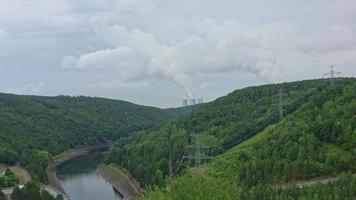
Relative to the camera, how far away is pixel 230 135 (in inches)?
4112

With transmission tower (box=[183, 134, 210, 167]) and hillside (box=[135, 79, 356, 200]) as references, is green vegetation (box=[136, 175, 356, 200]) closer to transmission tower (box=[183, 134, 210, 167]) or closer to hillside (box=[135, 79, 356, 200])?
hillside (box=[135, 79, 356, 200])

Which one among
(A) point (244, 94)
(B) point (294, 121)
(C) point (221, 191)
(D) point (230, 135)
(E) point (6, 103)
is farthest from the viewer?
(E) point (6, 103)

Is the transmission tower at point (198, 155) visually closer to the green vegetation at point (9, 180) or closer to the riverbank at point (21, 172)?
the green vegetation at point (9, 180)

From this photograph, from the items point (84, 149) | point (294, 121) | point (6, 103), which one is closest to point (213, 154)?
point (294, 121)

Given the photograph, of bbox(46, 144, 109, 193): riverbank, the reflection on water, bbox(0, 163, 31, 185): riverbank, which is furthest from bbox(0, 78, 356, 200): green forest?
the reflection on water

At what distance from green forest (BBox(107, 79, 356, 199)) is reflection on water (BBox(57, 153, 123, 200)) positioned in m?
6.47

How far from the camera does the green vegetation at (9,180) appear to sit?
92.7m

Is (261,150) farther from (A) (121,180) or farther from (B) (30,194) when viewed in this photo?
(A) (121,180)

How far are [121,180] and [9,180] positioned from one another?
1008 inches

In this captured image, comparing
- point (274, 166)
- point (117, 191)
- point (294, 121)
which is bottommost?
point (117, 191)

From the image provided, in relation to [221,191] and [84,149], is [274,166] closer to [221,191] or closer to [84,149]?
[221,191]

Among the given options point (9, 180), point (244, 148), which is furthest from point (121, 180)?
point (244, 148)

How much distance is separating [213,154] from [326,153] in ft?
85.7

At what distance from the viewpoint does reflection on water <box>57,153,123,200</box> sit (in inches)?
4133
